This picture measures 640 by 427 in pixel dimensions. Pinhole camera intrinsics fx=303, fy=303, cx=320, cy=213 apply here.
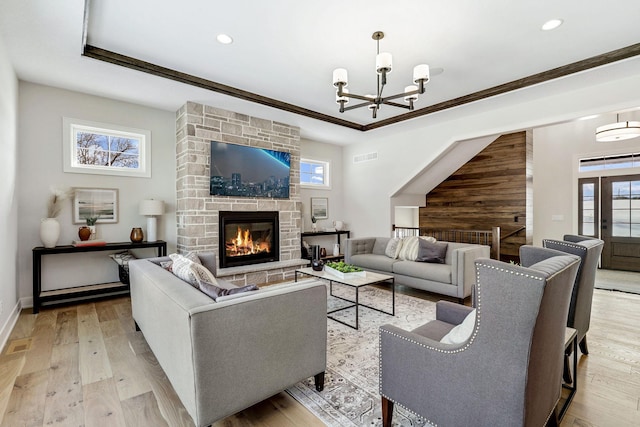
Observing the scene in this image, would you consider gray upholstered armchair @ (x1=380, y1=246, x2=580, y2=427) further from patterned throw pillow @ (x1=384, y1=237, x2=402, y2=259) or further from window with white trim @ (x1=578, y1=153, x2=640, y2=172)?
window with white trim @ (x1=578, y1=153, x2=640, y2=172)

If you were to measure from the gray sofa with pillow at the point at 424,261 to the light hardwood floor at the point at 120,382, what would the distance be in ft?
4.20

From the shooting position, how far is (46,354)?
2521 mm

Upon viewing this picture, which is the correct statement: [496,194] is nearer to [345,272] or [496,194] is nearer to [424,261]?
[424,261]

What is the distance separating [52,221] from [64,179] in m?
0.60

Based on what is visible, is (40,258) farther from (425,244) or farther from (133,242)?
(425,244)

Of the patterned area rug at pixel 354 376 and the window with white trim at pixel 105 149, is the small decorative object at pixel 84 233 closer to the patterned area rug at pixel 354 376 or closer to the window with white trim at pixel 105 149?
the window with white trim at pixel 105 149

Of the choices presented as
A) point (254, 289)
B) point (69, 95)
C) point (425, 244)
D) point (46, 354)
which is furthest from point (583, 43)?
point (69, 95)

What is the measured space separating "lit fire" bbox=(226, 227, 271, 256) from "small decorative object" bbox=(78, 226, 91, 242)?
1777mm

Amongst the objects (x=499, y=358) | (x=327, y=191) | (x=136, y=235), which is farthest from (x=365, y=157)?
(x=499, y=358)

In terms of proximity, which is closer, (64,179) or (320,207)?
(64,179)

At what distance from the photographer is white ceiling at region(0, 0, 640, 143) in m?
2.40

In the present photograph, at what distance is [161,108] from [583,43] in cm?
517

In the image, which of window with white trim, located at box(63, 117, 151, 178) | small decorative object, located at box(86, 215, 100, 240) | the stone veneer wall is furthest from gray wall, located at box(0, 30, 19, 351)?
the stone veneer wall

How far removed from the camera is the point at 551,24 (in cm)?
260
